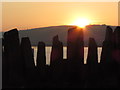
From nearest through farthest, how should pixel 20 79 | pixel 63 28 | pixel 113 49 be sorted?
pixel 20 79 → pixel 113 49 → pixel 63 28

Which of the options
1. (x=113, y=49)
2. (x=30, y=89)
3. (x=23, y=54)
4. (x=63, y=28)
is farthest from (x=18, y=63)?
(x=63, y=28)

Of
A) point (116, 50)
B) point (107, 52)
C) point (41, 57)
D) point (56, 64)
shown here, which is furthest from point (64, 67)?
point (116, 50)

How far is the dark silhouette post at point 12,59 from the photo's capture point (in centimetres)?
2111

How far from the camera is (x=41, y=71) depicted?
22.2 m

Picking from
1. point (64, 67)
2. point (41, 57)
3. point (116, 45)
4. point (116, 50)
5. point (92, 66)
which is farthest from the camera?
point (41, 57)

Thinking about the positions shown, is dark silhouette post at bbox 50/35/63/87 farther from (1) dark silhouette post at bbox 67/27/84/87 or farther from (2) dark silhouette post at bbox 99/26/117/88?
(2) dark silhouette post at bbox 99/26/117/88

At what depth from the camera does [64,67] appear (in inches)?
859

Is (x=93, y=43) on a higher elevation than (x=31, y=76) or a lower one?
higher

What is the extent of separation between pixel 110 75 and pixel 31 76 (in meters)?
6.58

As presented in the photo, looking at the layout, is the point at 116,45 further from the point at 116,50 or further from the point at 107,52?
the point at 107,52

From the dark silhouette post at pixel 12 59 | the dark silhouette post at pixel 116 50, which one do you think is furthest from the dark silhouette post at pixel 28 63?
the dark silhouette post at pixel 116 50

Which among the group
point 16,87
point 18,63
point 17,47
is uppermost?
point 17,47

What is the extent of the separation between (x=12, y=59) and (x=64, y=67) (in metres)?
4.39

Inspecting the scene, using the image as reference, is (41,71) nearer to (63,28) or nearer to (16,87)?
(16,87)
